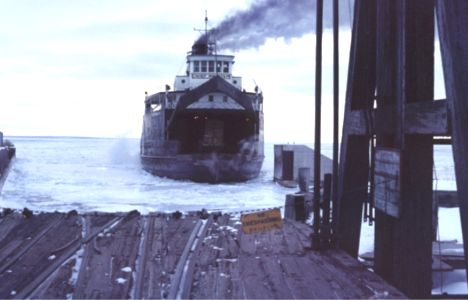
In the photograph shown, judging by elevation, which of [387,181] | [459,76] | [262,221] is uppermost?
[459,76]

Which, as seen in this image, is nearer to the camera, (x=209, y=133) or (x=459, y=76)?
(x=459, y=76)

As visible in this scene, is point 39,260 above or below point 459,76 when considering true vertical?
below

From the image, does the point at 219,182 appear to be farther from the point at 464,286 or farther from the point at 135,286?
the point at 135,286

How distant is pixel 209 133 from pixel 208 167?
96.0 inches

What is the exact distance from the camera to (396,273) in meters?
5.14

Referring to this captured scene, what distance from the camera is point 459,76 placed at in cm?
351

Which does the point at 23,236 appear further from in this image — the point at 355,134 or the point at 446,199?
the point at 446,199

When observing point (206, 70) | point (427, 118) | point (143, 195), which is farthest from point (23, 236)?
point (206, 70)

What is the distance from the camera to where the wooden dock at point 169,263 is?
514 centimetres

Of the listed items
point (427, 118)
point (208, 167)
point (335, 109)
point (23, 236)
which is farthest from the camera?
point (208, 167)

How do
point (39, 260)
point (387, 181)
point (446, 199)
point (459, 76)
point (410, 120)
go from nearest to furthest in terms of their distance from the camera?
point (459, 76)
point (410, 120)
point (387, 181)
point (39, 260)
point (446, 199)

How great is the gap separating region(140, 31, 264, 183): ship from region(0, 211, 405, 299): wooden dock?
71.7 ft

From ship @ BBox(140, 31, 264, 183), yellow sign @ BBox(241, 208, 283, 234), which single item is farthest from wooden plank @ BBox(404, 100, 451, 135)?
ship @ BBox(140, 31, 264, 183)

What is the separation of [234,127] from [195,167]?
14.0 feet
